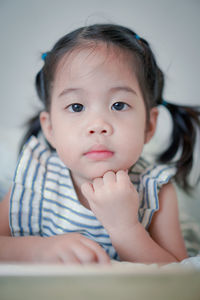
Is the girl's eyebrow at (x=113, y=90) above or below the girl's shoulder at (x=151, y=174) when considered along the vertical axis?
above

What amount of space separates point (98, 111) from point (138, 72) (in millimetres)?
155

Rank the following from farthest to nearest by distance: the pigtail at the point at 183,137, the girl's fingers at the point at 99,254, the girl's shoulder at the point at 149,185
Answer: the pigtail at the point at 183,137
the girl's shoulder at the point at 149,185
the girl's fingers at the point at 99,254

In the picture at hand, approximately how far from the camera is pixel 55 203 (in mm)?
732

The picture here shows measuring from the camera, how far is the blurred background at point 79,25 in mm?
618

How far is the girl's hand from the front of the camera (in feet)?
1.56

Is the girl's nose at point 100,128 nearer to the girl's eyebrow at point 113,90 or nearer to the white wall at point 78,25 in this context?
the girl's eyebrow at point 113,90

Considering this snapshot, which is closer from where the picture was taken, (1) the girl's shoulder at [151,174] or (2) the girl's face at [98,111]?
(2) the girl's face at [98,111]

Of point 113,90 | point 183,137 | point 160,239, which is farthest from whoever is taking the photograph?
point 183,137

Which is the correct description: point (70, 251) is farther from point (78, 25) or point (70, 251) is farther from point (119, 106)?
point (78, 25)

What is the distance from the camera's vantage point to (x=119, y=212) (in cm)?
56

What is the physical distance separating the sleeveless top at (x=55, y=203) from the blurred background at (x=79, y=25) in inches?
7.6

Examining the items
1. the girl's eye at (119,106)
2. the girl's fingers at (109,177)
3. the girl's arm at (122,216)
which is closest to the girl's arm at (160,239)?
the girl's arm at (122,216)

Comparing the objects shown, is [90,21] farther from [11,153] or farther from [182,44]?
[11,153]

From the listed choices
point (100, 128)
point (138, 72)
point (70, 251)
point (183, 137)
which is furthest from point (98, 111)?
point (183, 137)
